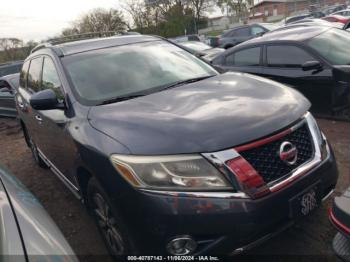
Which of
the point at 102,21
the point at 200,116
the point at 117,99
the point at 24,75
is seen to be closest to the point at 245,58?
the point at 24,75

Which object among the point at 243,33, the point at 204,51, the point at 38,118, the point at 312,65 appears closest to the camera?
the point at 38,118

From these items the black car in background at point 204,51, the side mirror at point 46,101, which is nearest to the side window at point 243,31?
the black car in background at point 204,51

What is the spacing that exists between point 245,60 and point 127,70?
357 cm

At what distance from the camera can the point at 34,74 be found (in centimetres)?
467

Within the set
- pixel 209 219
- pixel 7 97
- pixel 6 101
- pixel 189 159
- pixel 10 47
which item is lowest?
pixel 10 47

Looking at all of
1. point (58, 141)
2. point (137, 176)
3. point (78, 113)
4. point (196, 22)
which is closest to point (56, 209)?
point (58, 141)

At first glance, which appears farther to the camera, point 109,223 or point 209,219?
point 109,223

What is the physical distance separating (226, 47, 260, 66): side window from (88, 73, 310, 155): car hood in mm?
3306

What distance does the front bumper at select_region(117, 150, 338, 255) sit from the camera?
7.45ft

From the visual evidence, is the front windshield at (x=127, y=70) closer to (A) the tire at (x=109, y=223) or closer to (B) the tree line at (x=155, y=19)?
(A) the tire at (x=109, y=223)

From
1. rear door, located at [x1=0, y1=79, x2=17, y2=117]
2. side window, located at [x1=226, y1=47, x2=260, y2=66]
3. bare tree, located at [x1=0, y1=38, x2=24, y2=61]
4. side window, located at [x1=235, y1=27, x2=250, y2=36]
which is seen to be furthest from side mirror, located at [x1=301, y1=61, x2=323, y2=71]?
bare tree, located at [x1=0, y1=38, x2=24, y2=61]

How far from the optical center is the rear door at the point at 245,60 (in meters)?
6.43

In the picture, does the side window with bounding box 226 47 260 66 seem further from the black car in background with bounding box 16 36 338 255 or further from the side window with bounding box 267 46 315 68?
the black car in background with bounding box 16 36 338 255

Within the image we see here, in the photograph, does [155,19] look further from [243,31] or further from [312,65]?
[312,65]
